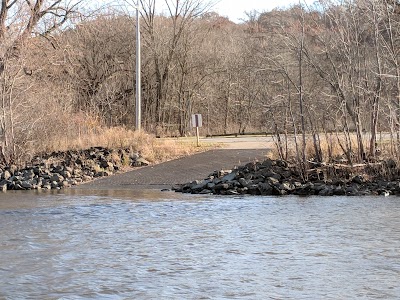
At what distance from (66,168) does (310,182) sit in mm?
9894

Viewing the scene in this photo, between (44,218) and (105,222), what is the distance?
1.66 meters

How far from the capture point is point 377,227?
1424cm

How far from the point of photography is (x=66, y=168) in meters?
26.3

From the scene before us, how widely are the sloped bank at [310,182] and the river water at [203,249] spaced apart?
4.18 ft

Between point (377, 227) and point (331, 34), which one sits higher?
point (331, 34)

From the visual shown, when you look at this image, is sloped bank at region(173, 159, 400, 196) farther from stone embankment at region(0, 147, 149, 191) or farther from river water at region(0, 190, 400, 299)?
stone embankment at region(0, 147, 149, 191)

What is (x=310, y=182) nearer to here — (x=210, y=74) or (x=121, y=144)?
(x=121, y=144)

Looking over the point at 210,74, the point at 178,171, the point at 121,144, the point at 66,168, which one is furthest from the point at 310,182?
the point at 210,74

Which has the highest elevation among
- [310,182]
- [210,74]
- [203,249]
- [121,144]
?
[210,74]

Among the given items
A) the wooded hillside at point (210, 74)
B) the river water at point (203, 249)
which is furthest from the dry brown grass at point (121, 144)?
the river water at point (203, 249)

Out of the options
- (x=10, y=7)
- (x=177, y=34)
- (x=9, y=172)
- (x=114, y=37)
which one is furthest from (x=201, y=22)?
(x=9, y=172)

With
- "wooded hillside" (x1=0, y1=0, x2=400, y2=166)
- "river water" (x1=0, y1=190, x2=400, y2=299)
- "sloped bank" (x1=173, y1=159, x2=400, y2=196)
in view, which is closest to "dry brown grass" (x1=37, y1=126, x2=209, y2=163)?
"wooded hillside" (x1=0, y1=0, x2=400, y2=166)

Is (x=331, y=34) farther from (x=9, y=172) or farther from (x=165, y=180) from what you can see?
(x=9, y=172)

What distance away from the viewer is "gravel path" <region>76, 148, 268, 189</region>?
24094 mm
